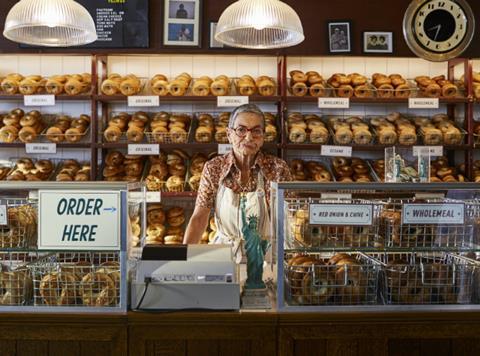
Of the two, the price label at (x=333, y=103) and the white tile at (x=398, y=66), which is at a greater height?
the white tile at (x=398, y=66)

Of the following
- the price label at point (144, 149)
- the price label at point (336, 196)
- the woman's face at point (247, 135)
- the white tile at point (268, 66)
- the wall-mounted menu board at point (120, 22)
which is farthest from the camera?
the white tile at point (268, 66)

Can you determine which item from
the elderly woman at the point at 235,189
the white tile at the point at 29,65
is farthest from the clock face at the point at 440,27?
the white tile at the point at 29,65

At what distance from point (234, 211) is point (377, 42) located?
2.29m

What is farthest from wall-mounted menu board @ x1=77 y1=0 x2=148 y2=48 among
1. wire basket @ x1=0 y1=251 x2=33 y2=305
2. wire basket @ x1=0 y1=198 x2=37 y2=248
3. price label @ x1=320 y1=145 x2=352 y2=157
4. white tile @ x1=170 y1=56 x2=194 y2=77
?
wire basket @ x1=0 y1=251 x2=33 y2=305

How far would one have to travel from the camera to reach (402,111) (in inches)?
180

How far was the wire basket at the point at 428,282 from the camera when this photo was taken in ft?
6.15

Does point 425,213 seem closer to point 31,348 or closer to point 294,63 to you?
point 31,348

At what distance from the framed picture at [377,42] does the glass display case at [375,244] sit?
110 inches

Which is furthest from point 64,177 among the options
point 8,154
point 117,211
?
point 117,211

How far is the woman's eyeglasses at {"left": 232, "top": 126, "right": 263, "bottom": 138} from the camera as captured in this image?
9.16ft

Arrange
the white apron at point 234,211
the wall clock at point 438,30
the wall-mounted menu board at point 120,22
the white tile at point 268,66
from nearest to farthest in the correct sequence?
the white apron at point 234,211 → the wall clock at point 438,30 → the wall-mounted menu board at point 120,22 → the white tile at point 268,66

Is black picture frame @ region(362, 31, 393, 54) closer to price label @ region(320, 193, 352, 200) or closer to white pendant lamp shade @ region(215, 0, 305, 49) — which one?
white pendant lamp shade @ region(215, 0, 305, 49)

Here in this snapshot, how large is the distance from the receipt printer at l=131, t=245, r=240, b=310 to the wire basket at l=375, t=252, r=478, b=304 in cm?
53

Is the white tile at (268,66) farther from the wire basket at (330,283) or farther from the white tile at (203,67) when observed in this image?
the wire basket at (330,283)
